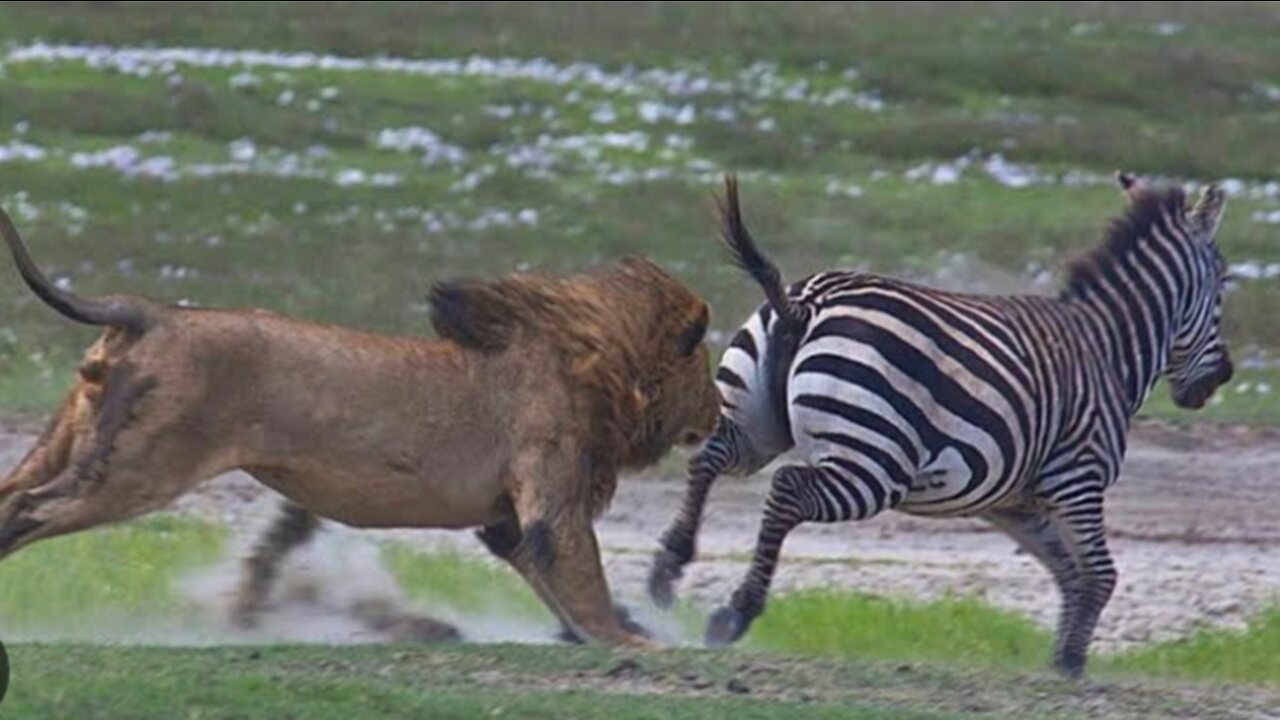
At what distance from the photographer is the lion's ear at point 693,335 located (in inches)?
453

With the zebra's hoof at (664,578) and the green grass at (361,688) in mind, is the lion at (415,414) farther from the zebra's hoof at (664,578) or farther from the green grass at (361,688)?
the green grass at (361,688)

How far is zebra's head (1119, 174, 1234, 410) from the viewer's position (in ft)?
42.7

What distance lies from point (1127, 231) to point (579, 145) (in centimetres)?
1559

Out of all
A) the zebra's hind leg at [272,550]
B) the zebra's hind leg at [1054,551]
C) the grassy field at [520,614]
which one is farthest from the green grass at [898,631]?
the zebra's hind leg at [272,550]

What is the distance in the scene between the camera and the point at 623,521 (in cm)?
1584

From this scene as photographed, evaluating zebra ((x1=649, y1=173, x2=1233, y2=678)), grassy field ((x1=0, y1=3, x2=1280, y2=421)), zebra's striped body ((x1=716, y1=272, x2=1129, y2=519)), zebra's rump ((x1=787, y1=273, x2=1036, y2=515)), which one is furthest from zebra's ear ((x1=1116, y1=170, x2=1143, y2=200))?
grassy field ((x1=0, y1=3, x2=1280, y2=421))

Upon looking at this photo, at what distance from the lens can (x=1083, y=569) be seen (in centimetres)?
1216

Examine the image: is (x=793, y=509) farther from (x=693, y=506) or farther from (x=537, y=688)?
(x=537, y=688)

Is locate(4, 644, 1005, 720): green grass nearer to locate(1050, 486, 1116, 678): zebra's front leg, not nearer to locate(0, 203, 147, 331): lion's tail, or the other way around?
locate(0, 203, 147, 331): lion's tail

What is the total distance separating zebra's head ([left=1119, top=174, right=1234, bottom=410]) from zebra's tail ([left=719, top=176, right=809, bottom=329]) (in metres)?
1.67

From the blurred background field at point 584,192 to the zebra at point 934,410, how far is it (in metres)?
0.55

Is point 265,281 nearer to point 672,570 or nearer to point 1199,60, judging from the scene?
point 672,570

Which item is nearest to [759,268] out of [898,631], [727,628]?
[727,628]

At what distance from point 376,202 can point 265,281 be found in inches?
144
